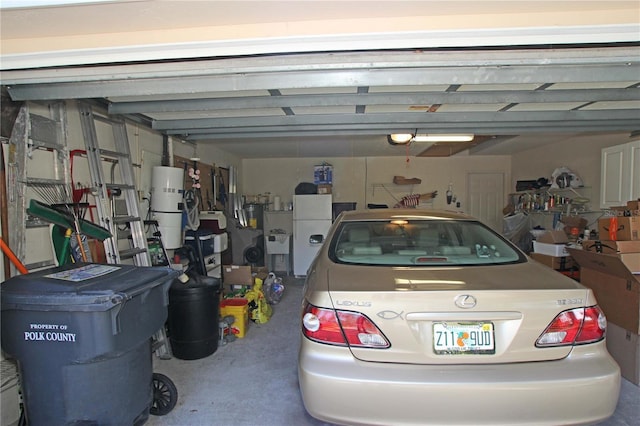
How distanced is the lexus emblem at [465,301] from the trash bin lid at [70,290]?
5.21 feet

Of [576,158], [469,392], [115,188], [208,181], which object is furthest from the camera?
[208,181]

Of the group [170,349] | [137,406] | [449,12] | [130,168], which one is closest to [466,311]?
[449,12]

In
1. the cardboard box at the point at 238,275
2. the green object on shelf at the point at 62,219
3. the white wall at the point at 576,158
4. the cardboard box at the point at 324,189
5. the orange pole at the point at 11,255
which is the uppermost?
the white wall at the point at 576,158

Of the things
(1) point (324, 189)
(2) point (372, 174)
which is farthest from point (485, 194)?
(1) point (324, 189)

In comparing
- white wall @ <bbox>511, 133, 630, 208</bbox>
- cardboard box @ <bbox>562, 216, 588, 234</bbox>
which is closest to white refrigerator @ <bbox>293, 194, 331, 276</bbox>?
cardboard box @ <bbox>562, 216, 588, 234</bbox>

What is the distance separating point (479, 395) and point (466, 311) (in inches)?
12.7

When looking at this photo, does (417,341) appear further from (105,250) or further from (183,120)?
(183,120)

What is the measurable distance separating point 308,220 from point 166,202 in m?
3.19

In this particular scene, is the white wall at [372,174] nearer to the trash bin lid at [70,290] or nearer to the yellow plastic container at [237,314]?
the yellow plastic container at [237,314]

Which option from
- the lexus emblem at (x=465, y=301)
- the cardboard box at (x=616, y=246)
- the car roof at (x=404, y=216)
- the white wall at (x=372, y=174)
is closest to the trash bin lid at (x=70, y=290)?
the car roof at (x=404, y=216)

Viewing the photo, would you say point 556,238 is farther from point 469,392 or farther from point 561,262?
point 469,392

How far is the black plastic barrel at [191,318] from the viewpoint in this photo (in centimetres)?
303

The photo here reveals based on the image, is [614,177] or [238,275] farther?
[238,275]

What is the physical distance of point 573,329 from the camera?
1513 mm
